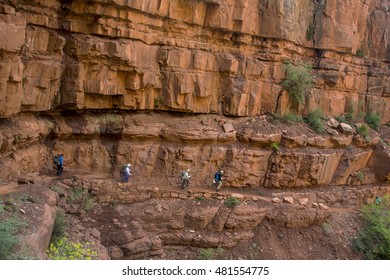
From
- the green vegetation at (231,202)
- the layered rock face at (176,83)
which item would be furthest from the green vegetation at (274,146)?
the green vegetation at (231,202)

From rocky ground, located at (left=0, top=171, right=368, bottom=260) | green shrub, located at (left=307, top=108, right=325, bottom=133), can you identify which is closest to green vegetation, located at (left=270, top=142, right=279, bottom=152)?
rocky ground, located at (left=0, top=171, right=368, bottom=260)

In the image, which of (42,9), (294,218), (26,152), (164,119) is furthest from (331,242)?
(42,9)

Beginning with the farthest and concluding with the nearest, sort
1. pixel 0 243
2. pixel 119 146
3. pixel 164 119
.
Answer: pixel 164 119, pixel 119 146, pixel 0 243

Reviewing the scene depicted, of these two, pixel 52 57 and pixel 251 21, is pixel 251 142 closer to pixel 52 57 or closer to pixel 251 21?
pixel 251 21

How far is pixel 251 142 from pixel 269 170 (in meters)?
1.47

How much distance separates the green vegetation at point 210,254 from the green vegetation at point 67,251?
13.7 feet

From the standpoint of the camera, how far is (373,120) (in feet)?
64.5

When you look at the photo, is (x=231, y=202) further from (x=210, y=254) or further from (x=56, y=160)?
(x=56, y=160)

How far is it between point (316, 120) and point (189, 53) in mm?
6729

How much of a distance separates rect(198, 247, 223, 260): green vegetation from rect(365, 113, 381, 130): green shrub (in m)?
11.4

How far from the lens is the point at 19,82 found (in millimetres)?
11234

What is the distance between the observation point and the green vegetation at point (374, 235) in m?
14.7

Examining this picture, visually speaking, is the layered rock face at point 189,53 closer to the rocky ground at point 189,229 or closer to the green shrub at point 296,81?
the green shrub at point 296,81

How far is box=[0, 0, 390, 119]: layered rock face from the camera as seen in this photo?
39.4ft
